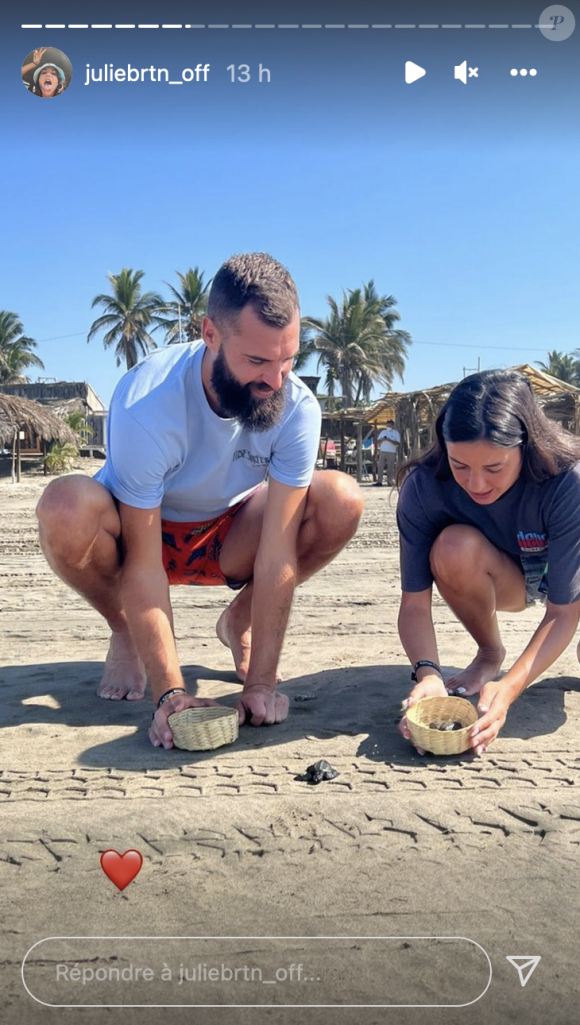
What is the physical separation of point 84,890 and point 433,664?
134 centimetres

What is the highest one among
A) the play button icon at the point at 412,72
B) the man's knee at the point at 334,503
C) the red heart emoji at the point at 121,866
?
the play button icon at the point at 412,72

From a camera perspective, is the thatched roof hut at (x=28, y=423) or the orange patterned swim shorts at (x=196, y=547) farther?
the thatched roof hut at (x=28, y=423)

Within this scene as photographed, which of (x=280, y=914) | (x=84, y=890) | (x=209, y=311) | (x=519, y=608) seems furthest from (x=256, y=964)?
(x=519, y=608)

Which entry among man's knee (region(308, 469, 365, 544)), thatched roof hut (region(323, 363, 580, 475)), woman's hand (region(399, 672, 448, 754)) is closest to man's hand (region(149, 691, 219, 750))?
woman's hand (region(399, 672, 448, 754))

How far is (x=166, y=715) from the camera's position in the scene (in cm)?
252

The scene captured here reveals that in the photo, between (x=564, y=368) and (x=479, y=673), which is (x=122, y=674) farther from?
(x=564, y=368)

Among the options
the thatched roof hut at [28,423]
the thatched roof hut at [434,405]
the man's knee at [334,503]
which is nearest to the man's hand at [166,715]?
the man's knee at [334,503]

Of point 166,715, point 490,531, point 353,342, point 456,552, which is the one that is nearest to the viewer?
point 166,715

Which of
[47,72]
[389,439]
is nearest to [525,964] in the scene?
[47,72]

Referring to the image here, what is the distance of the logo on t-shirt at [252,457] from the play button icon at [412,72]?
1.37 meters

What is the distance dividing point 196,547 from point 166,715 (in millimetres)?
839

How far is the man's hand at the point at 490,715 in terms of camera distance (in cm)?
238

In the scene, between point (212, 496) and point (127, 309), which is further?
point (127, 309)

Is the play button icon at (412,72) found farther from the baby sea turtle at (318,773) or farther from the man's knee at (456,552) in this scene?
the baby sea turtle at (318,773)
